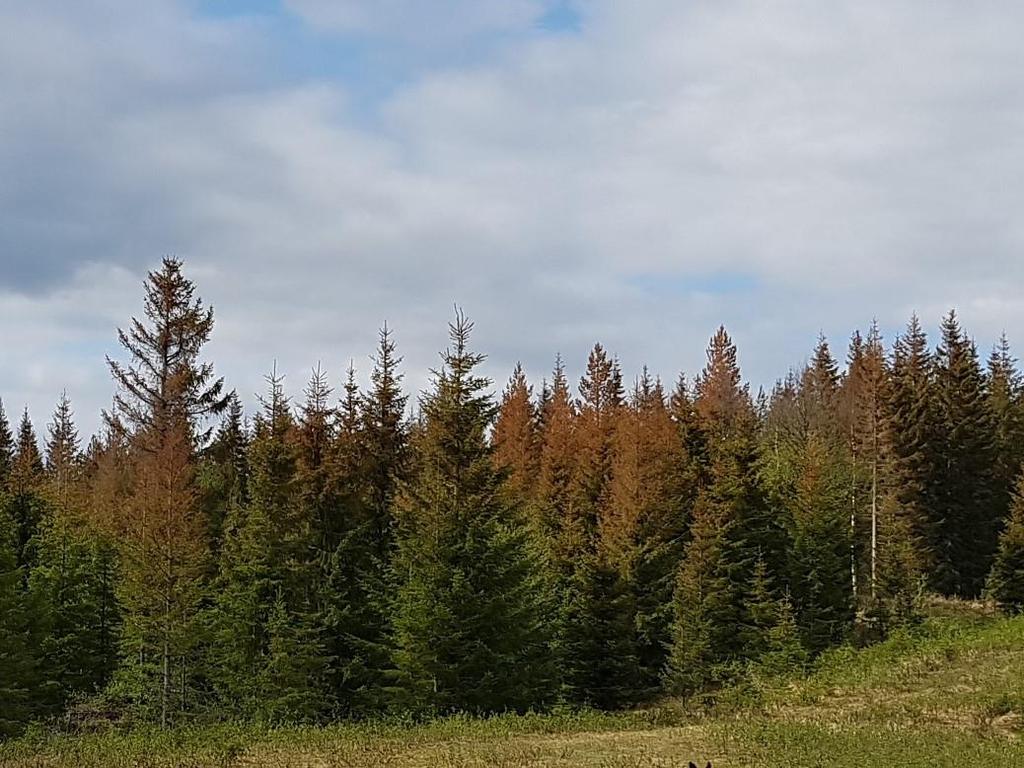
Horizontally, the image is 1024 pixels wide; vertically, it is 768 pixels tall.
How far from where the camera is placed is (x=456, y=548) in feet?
78.4

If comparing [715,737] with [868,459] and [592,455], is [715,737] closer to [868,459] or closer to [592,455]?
[592,455]

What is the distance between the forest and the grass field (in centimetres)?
330

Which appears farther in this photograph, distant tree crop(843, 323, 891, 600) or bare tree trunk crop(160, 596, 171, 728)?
distant tree crop(843, 323, 891, 600)

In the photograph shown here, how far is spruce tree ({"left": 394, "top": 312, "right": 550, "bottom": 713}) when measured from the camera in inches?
912

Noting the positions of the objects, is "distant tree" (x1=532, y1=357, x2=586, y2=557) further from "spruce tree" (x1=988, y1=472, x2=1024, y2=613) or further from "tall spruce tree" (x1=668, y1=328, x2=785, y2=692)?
Result: "spruce tree" (x1=988, y1=472, x2=1024, y2=613)

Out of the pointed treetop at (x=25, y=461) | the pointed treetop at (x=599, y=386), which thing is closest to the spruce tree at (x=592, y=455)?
the pointed treetop at (x=599, y=386)

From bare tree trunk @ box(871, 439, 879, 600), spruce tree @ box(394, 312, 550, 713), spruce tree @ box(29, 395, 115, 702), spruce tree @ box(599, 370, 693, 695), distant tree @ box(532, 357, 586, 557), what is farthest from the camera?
bare tree trunk @ box(871, 439, 879, 600)

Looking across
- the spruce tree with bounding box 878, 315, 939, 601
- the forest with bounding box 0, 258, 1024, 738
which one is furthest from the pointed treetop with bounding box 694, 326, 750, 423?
the spruce tree with bounding box 878, 315, 939, 601

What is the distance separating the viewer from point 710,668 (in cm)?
3106

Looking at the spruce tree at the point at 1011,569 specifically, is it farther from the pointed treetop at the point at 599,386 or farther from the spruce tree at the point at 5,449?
the spruce tree at the point at 5,449

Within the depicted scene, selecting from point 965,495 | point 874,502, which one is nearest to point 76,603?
point 874,502

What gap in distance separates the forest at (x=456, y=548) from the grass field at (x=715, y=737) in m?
3.30

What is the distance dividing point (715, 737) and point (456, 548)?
343 inches

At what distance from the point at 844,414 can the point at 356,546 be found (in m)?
41.0
